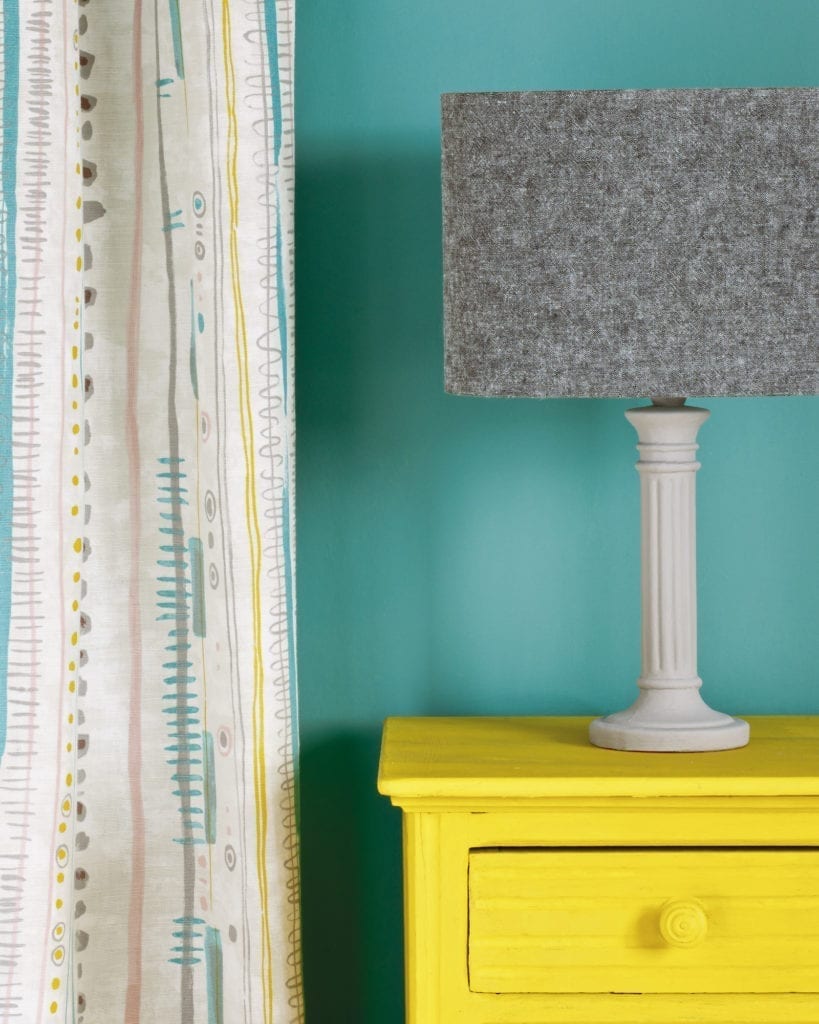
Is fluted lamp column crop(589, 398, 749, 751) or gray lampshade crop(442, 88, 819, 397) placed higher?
gray lampshade crop(442, 88, 819, 397)

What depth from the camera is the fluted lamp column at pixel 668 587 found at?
1.09 metres

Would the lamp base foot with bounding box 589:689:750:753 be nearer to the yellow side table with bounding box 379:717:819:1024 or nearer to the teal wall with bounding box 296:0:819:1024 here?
the yellow side table with bounding box 379:717:819:1024

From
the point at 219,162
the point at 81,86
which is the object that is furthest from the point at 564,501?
the point at 81,86

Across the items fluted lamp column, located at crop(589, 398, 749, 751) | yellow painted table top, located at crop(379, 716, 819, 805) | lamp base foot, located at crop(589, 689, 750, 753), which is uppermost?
fluted lamp column, located at crop(589, 398, 749, 751)

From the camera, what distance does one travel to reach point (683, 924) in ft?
3.26

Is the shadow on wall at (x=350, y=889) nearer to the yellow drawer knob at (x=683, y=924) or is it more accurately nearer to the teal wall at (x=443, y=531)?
the teal wall at (x=443, y=531)

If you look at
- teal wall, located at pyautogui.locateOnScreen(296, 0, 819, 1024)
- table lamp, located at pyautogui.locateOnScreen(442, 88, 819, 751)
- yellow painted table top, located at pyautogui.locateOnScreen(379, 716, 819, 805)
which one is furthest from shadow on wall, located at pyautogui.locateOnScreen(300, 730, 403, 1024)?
table lamp, located at pyautogui.locateOnScreen(442, 88, 819, 751)

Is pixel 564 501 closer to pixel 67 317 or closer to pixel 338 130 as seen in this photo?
pixel 338 130

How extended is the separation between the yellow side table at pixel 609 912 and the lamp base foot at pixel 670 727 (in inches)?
2.6

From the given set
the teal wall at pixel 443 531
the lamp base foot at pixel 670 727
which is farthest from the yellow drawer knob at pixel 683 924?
the teal wall at pixel 443 531

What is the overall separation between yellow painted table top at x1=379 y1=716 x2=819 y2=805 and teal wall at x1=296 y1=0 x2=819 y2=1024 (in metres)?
0.15

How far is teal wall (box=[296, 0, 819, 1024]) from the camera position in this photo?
1.32 m

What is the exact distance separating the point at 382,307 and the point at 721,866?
0.69m

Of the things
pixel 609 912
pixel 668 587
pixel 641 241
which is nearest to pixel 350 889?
pixel 609 912
